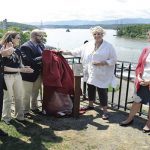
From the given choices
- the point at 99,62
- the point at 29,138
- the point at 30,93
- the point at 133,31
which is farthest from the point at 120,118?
the point at 133,31

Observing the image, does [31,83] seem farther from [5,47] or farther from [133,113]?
[133,113]

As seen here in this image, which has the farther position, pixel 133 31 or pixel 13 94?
pixel 133 31

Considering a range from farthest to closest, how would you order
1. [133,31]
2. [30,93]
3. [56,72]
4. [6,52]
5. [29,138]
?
[133,31], [30,93], [56,72], [29,138], [6,52]

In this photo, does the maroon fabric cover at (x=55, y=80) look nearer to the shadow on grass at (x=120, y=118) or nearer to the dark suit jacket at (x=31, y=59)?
the dark suit jacket at (x=31, y=59)

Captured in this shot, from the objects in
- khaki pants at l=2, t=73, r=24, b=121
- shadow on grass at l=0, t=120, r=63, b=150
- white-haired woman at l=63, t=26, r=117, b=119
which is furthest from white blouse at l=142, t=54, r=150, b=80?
khaki pants at l=2, t=73, r=24, b=121

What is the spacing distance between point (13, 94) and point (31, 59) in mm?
621

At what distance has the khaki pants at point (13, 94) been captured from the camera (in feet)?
14.8

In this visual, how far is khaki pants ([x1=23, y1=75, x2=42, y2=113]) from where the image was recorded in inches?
201

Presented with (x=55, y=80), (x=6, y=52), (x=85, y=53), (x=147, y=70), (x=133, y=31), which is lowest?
(x=133, y=31)

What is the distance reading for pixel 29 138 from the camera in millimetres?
4309

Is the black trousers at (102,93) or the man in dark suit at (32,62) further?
the black trousers at (102,93)

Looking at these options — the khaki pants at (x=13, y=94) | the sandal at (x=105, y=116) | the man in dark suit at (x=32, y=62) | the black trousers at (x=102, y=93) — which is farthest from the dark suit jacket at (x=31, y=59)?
the sandal at (x=105, y=116)

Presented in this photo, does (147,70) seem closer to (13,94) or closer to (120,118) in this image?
(120,118)

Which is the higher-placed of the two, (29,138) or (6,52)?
(6,52)
